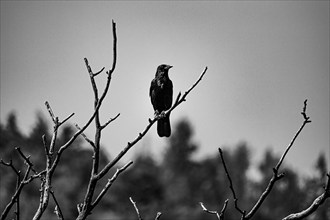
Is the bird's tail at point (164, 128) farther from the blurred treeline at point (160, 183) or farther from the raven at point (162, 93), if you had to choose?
the blurred treeline at point (160, 183)

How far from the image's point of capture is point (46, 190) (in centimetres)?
241

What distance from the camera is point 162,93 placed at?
948 cm

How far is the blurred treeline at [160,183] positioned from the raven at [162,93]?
17079 mm

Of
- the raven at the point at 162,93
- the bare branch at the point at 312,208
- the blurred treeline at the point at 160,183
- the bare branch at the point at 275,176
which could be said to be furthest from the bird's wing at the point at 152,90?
the blurred treeline at the point at 160,183

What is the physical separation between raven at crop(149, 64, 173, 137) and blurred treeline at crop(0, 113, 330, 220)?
1708cm

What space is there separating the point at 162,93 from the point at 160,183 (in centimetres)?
3507

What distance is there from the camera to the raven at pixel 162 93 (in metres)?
9.39

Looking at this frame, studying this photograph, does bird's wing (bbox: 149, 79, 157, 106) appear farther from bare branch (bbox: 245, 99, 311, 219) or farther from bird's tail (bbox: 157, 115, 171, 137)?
bare branch (bbox: 245, 99, 311, 219)

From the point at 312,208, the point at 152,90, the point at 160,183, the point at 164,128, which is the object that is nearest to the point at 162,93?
the point at 152,90

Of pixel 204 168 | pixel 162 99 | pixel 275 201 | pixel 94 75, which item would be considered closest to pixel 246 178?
pixel 275 201

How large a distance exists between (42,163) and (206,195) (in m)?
23.4

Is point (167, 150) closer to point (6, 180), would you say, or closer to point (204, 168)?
point (204, 168)

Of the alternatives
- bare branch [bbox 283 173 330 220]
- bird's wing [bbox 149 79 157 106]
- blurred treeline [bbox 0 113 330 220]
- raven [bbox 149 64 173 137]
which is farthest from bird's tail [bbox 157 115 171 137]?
blurred treeline [bbox 0 113 330 220]

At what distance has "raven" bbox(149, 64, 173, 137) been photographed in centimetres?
939
